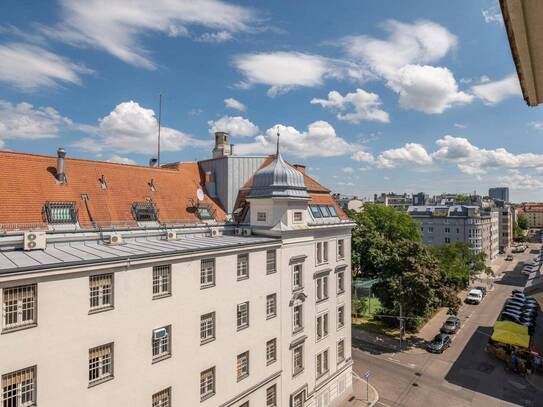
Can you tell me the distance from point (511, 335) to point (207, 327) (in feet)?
122

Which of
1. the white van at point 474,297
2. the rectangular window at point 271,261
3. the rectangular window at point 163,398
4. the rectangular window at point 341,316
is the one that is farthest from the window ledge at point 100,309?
the white van at point 474,297

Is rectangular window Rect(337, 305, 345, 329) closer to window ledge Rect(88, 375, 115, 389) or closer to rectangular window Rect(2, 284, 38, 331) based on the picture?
window ledge Rect(88, 375, 115, 389)

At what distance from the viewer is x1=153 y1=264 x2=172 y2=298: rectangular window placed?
19325mm

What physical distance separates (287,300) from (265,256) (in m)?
4.41

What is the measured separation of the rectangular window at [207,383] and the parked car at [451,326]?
37.7m

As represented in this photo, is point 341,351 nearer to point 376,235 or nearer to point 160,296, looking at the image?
point 160,296

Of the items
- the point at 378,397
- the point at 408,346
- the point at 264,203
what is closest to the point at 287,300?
the point at 264,203

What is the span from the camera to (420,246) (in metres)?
45.9

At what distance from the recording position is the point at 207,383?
2164 cm

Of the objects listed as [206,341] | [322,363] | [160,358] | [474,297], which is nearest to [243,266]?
[206,341]

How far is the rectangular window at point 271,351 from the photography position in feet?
84.6

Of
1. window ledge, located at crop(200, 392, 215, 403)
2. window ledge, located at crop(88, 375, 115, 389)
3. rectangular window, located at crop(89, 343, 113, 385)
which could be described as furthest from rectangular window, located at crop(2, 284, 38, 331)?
window ledge, located at crop(200, 392, 215, 403)

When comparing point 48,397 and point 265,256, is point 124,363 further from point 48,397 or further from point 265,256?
point 265,256

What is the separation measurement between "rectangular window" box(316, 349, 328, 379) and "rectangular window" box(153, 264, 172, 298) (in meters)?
17.5
